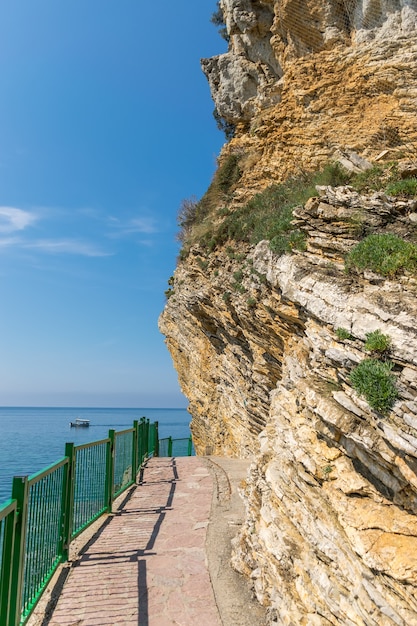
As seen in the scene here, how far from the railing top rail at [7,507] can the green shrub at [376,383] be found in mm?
3206

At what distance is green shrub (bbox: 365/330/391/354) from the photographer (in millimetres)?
3762

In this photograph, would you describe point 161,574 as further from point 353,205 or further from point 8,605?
point 353,205

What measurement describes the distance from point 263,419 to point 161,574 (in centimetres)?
633

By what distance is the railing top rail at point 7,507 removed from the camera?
3.15 m

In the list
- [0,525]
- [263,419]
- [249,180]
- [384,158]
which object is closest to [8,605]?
[0,525]

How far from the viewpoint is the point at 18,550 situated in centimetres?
345

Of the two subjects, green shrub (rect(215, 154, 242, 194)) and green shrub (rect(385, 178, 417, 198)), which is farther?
green shrub (rect(215, 154, 242, 194))

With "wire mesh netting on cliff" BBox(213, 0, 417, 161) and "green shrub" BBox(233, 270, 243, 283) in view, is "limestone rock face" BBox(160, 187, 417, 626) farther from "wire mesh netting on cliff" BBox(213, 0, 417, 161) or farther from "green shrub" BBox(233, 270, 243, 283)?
"wire mesh netting on cliff" BBox(213, 0, 417, 161)

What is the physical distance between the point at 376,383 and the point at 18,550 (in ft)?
11.4

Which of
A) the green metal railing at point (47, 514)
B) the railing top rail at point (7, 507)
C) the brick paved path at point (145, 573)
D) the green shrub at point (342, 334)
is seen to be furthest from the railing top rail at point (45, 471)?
the green shrub at point (342, 334)

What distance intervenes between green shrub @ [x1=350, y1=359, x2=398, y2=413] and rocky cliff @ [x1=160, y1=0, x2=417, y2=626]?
0.15 ft

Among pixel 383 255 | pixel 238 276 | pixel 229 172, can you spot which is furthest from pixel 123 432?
pixel 229 172

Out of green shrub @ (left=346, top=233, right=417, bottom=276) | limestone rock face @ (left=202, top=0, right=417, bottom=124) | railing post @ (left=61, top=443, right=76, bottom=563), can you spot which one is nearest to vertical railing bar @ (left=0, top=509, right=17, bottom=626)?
railing post @ (left=61, top=443, right=76, bottom=563)

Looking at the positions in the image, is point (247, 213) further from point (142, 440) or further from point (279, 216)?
point (142, 440)
